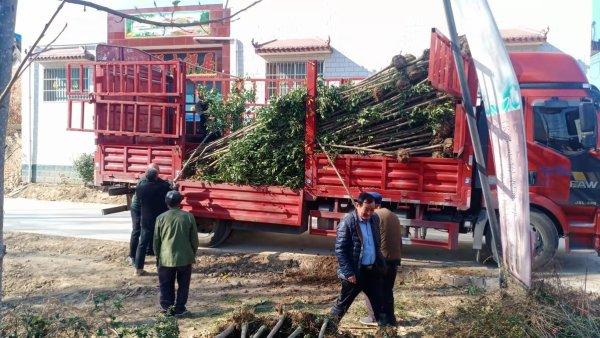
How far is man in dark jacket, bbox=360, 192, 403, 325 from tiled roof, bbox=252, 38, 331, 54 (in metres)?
8.43

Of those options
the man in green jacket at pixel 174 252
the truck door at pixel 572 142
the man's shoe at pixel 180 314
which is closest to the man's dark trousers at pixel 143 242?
the man in green jacket at pixel 174 252

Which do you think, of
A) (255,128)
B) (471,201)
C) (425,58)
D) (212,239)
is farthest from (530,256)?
(212,239)

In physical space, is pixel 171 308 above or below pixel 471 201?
below

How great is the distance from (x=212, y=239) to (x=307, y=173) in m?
2.00

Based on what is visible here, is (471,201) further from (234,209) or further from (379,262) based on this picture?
(234,209)

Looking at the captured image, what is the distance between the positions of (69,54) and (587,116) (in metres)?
14.0

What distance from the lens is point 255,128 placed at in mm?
7676

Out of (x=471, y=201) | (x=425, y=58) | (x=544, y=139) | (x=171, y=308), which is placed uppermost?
(x=425, y=58)

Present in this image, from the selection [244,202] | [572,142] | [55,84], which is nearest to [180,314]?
[244,202]

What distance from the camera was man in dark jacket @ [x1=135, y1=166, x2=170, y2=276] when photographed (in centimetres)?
696

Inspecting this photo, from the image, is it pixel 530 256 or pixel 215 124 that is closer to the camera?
pixel 530 256

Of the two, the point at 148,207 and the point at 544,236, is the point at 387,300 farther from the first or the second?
the point at 148,207

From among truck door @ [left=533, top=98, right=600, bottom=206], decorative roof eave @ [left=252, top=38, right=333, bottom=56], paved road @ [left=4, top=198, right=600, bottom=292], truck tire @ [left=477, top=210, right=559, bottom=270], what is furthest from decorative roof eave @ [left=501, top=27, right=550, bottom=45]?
truck tire @ [left=477, top=210, right=559, bottom=270]

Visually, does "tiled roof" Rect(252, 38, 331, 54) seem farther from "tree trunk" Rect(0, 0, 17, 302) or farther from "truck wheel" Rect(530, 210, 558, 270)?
"tree trunk" Rect(0, 0, 17, 302)
